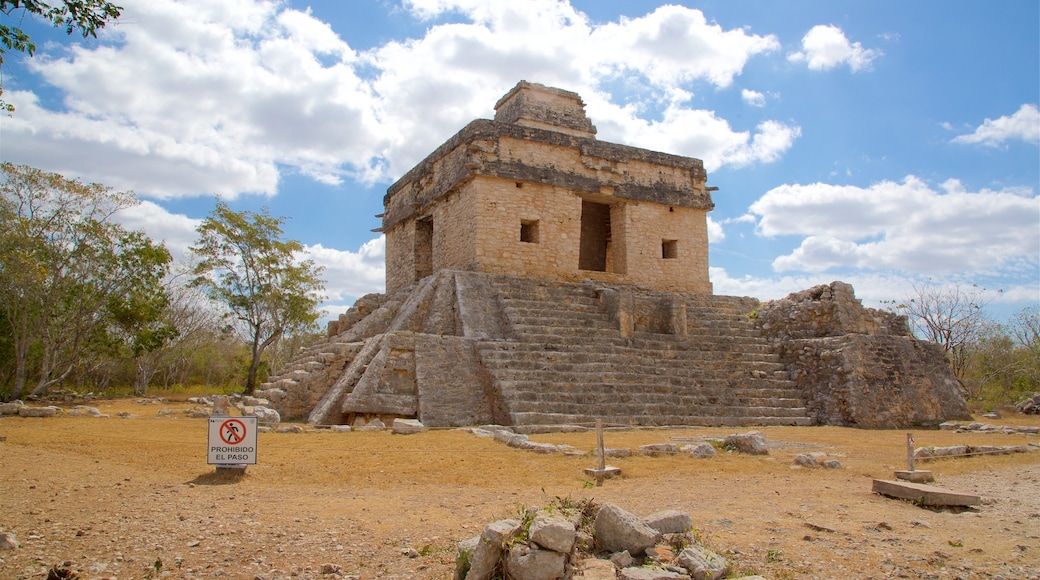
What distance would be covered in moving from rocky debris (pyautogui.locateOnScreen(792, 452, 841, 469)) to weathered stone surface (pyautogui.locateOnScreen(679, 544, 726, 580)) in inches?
145

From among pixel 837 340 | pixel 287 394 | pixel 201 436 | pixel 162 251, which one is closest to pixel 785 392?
pixel 837 340

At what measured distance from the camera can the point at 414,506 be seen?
446cm

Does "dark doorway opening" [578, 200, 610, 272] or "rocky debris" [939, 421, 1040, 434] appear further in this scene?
"dark doorway opening" [578, 200, 610, 272]

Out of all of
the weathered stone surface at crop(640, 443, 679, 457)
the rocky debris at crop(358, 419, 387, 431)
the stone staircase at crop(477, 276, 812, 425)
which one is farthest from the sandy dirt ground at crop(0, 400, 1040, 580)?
the stone staircase at crop(477, 276, 812, 425)

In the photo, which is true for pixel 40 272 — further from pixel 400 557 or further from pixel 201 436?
pixel 400 557

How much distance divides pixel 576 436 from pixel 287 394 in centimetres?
466

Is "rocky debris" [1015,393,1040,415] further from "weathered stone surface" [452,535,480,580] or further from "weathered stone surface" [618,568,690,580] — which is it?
"weathered stone surface" [452,535,480,580]

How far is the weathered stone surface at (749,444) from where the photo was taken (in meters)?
7.11

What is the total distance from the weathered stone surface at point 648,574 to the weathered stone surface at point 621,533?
9.3 inches

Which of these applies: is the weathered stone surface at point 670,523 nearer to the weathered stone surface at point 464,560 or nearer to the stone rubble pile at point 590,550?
the stone rubble pile at point 590,550

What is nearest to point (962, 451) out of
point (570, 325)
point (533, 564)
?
point (570, 325)

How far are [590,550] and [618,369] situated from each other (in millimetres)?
7110

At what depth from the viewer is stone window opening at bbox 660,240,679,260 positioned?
15516mm

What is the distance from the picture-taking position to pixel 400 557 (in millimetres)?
3432
